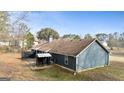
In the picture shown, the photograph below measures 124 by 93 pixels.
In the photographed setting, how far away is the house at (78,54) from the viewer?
4.98 meters

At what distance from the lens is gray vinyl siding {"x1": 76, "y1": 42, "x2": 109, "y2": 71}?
4980mm

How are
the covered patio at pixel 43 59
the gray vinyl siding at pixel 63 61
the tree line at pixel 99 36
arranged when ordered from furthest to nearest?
1. the covered patio at pixel 43 59
2. the gray vinyl siding at pixel 63 61
3. the tree line at pixel 99 36

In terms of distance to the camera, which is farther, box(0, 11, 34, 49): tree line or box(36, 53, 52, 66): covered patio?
box(36, 53, 52, 66): covered patio

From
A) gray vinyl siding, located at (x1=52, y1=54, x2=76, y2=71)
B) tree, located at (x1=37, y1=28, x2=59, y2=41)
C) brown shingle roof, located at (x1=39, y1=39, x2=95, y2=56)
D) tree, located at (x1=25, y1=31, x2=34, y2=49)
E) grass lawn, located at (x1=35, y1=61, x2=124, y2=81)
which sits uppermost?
tree, located at (x1=37, y1=28, x2=59, y2=41)

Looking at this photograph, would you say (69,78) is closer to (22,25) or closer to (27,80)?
(27,80)

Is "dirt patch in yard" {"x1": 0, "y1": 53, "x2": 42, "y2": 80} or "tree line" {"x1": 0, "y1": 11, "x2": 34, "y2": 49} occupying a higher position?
"tree line" {"x1": 0, "y1": 11, "x2": 34, "y2": 49}

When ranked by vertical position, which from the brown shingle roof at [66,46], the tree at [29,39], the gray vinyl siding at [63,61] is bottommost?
the gray vinyl siding at [63,61]

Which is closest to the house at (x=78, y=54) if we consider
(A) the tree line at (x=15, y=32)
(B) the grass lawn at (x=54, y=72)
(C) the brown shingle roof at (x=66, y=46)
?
(C) the brown shingle roof at (x=66, y=46)

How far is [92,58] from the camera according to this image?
16.5ft

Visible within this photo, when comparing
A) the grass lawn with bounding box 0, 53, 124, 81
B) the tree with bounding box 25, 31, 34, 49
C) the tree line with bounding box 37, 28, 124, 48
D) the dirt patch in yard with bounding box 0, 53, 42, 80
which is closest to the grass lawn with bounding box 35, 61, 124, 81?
the grass lawn with bounding box 0, 53, 124, 81

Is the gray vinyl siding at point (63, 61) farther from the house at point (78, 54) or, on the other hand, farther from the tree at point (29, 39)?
the tree at point (29, 39)

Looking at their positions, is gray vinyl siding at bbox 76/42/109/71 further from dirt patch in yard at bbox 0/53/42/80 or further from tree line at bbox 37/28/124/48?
dirt patch in yard at bbox 0/53/42/80

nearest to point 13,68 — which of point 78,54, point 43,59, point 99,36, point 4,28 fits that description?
point 43,59
